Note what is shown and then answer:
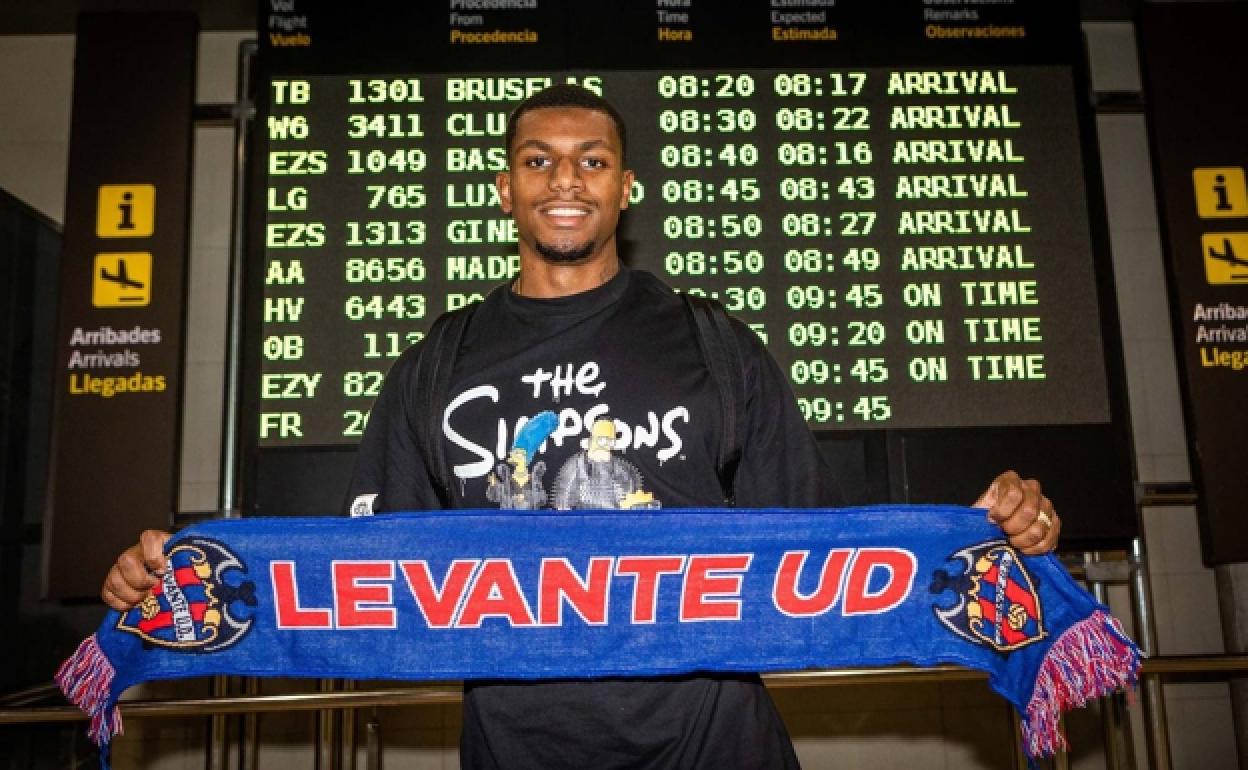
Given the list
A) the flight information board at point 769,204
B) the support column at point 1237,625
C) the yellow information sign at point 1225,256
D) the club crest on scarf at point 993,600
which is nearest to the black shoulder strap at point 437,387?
the club crest on scarf at point 993,600

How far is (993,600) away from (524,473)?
0.82 m

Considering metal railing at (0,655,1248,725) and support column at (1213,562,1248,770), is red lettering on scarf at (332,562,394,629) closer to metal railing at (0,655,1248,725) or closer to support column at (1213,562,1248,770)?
metal railing at (0,655,1248,725)

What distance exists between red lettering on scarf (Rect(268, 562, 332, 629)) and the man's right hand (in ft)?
0.58

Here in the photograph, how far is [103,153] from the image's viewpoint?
3.70m

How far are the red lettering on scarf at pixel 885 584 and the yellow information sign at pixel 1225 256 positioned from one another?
270 cm

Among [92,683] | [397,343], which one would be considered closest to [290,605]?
[92,683]

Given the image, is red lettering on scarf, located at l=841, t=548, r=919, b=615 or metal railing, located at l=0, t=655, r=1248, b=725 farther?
metal railing, located at l=0, t=655, r=1248, b=725

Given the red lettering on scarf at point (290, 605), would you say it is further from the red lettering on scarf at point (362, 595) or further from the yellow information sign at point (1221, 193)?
the yellow information sign at point (1221, 193)

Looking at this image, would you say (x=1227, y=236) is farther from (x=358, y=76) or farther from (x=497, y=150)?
(x=358, y=76)

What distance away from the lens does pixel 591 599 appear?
65.2 inches

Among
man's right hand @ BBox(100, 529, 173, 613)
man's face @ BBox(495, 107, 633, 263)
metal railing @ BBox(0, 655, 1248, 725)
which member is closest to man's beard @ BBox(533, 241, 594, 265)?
man's face @ BBox(495, 107, 633, 263)

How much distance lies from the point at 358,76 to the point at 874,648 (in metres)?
2.90

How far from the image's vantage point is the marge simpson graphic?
1.65 metres

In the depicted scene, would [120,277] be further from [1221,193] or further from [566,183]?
[1221,193]
